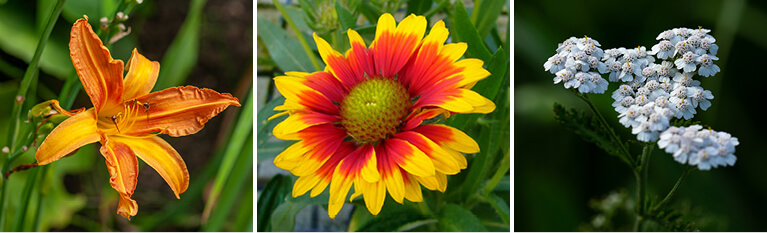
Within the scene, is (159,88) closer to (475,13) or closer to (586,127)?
(475,13)

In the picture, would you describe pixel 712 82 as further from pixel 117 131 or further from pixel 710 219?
pixel 117 131

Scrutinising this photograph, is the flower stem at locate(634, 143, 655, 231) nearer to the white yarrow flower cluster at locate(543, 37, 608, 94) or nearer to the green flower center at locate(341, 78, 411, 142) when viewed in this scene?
the white yarrow flower cluster at locate(543, 37, 608, 94)

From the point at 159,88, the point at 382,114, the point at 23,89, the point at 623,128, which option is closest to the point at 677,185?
the point at 623,128

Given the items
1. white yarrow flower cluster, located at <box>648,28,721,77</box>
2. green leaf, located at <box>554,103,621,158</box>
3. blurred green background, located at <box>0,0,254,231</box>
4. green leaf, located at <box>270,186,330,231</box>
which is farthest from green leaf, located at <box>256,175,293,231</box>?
white yarrow flower cluster, located at <box>648,28,721,77</box>

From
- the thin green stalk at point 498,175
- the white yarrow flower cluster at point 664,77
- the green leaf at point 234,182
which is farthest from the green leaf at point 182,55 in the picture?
the white yarrow flower cluster at point 664,77

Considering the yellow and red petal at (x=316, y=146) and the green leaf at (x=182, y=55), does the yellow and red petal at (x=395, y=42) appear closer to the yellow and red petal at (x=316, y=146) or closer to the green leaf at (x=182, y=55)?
the yellow and red petal at (x=316, y=146)

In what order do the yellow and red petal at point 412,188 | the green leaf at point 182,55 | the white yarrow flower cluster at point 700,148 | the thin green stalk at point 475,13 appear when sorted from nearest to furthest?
the white yarrow flower cluster at point 700,148, the yellow and red petal at point 412,188, the thin green stalk at point 475,13, the green leaf at point 182,55
